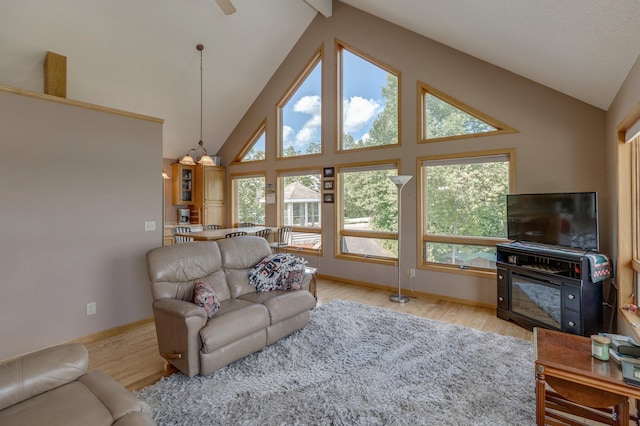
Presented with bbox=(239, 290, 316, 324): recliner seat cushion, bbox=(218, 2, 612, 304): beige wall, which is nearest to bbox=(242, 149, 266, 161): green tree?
bbox=(218, 2, 612, 304): beige wall

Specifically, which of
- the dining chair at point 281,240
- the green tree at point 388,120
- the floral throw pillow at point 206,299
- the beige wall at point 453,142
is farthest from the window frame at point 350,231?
the floral throw pillow at point 206,299

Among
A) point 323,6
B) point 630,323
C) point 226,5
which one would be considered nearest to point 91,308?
point 226,5

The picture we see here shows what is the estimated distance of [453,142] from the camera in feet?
14.6

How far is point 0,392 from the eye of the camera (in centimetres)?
144

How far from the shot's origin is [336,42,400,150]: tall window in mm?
5129

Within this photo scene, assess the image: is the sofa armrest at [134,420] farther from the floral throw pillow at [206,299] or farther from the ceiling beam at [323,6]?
the ceiling beam at [323,6]

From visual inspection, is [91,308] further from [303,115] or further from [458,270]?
[303,115]

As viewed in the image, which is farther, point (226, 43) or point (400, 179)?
point (226, 43)

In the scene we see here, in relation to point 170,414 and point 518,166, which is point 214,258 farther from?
point 518,166

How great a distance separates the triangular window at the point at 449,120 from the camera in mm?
4230

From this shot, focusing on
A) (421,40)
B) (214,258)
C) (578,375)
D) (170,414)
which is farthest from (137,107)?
(578,375)

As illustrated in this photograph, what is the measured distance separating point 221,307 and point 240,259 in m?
0.72

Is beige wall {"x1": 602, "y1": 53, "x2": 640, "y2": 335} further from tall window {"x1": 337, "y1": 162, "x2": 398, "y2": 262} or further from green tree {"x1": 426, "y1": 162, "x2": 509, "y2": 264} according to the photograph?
tall window {"x1": 337, "y1": 162, "x2": 398, "y2": 262}

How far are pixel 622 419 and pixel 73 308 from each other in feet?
14.4
